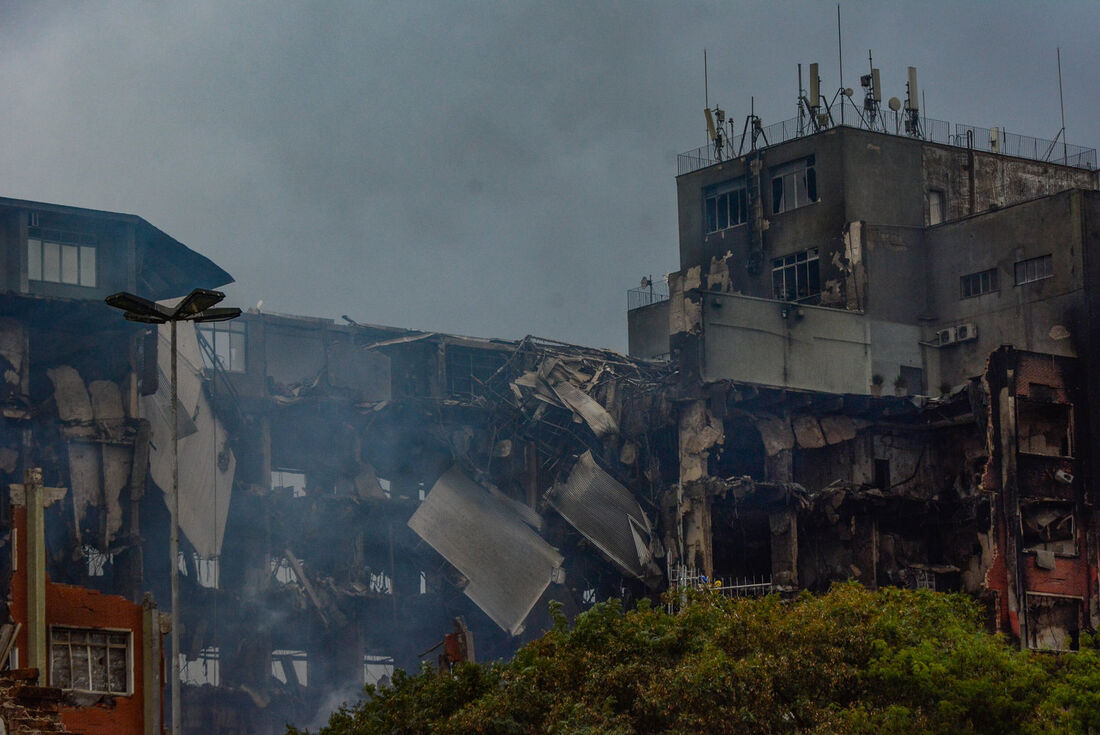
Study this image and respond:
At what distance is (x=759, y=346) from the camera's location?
5962cm

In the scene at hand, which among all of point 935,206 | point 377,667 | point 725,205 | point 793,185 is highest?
point 793,185

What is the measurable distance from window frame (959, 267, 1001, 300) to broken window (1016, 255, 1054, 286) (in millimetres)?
1079

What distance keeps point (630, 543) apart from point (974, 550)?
40.3ft

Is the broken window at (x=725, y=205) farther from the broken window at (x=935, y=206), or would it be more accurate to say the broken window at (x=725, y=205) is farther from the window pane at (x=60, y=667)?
the window pane at (x=60, y=667)

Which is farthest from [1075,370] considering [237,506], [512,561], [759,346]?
[237,506]

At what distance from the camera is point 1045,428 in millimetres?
57156

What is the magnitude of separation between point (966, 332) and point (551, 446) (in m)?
16.7

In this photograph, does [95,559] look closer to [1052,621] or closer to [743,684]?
[743,684]

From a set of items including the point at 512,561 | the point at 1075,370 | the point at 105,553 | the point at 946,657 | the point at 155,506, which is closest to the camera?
the point at 946,657

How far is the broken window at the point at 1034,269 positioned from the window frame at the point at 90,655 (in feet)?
123

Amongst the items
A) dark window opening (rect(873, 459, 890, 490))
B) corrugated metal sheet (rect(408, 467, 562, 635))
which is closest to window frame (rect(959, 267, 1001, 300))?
dark window opening (rect(873, 459, 890, 490))

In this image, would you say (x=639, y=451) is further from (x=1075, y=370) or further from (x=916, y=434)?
(x=1075, y=370)

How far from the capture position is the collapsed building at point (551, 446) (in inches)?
1921

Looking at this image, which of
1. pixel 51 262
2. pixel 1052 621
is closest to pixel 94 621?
pixel 51 262
